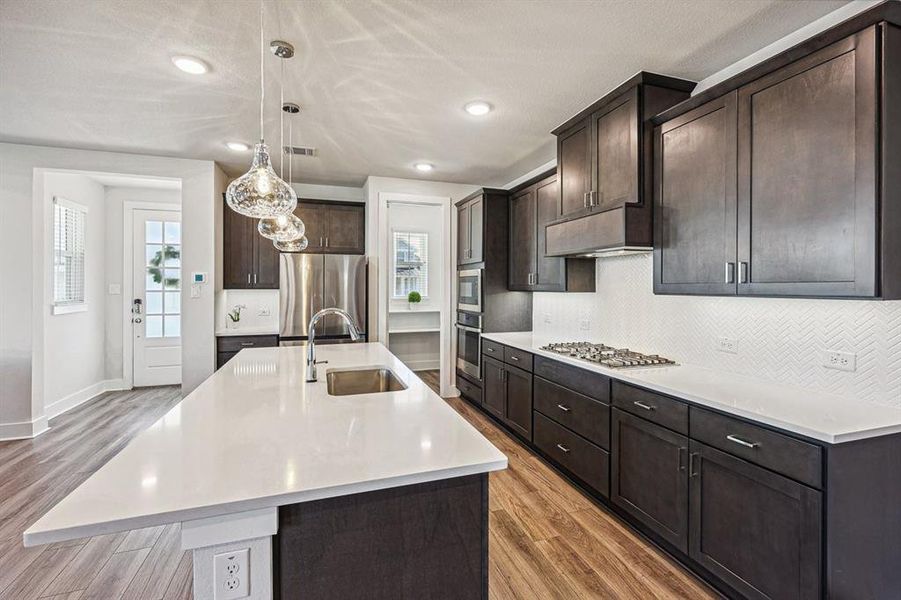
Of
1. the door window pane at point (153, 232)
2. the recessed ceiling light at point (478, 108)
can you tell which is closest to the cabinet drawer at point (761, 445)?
the recessed ceiling light at point (478, 108)

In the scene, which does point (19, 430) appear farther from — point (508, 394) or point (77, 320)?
point (508, 394)

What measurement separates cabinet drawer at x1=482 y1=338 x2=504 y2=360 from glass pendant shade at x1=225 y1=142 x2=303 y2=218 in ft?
8.58

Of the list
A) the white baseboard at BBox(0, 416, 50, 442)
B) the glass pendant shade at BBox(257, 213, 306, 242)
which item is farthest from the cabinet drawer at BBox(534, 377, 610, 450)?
the white baseboard at BBox(0, 416, 50, 442)

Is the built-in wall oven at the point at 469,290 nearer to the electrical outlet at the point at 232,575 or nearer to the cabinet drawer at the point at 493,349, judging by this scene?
the cabinet drawer at the point at 493,349

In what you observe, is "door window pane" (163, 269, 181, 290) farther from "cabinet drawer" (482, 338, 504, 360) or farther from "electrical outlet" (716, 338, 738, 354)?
"electrical outlet" (716, 338, 738, 354)

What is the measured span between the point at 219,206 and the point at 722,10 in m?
4.68

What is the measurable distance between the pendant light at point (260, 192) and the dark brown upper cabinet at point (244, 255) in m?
3.39

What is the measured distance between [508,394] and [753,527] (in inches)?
88.3

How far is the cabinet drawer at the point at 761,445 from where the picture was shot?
4.85 feet

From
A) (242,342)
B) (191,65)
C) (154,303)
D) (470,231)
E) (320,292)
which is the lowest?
(242,342)

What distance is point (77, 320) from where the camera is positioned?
4.67m

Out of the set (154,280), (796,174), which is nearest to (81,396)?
(154,280)

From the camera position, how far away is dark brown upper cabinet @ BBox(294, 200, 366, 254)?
16.4ft

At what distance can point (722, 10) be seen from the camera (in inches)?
75.7
